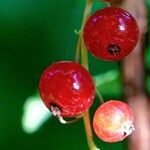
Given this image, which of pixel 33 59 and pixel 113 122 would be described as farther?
pixel 33 59

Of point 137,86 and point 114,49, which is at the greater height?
point 114,49

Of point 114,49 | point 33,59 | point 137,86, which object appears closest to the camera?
point 114,49

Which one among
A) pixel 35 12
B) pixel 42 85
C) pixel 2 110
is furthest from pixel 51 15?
pixel 42 85

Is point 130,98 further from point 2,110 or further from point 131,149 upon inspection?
point 2,110

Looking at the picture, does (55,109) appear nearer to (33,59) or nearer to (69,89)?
(69,89)

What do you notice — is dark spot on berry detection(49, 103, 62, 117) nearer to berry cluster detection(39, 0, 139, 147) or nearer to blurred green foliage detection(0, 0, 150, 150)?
berry cluster detection(39, 0, 139, 147)

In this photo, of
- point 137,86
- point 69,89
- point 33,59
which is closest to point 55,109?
point 69,89

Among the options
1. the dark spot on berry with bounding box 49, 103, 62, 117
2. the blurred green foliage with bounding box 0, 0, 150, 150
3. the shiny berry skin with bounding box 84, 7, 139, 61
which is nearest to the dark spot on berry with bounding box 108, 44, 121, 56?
the shiny berry skin with bounding box 84, 7, 139, 61
